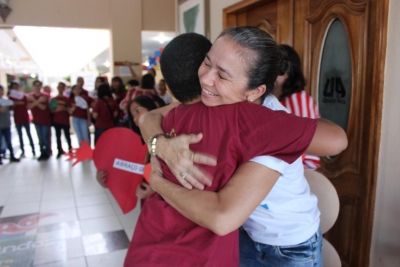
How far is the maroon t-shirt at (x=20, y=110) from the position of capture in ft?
21.9

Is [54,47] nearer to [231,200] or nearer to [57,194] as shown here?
[57,194]

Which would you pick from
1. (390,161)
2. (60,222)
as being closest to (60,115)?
(60,222)

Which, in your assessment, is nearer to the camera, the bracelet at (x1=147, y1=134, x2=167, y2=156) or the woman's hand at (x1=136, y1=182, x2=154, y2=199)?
the bracelet at (x1=147, y1=134, x2=167, y2=156)

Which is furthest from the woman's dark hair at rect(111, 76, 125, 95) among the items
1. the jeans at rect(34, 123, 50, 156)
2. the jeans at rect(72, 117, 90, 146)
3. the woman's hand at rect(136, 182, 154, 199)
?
the woman's hand at rect(136, 182, 154, 199)

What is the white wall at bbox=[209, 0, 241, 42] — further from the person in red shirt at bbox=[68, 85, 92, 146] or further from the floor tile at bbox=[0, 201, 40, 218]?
the person in red shirt at bbox=[68, 85, 92, 146]

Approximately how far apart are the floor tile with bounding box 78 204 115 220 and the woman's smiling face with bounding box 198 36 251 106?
128 inches

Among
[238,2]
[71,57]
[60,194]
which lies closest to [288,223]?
[238,2]

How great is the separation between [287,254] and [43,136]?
6.78 meters

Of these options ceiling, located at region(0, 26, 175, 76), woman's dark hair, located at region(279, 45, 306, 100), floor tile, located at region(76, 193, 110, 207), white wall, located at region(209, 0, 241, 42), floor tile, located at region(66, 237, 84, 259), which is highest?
ceiling, located at region(0, 26, 175, 76)

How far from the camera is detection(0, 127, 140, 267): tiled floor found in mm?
2809

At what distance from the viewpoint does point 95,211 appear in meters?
3.87

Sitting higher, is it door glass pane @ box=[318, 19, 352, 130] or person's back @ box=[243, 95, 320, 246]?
door glass pane @ box=[318, 19, 352, 130]

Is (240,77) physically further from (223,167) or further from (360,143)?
(360,143)

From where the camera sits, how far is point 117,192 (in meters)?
1.93
